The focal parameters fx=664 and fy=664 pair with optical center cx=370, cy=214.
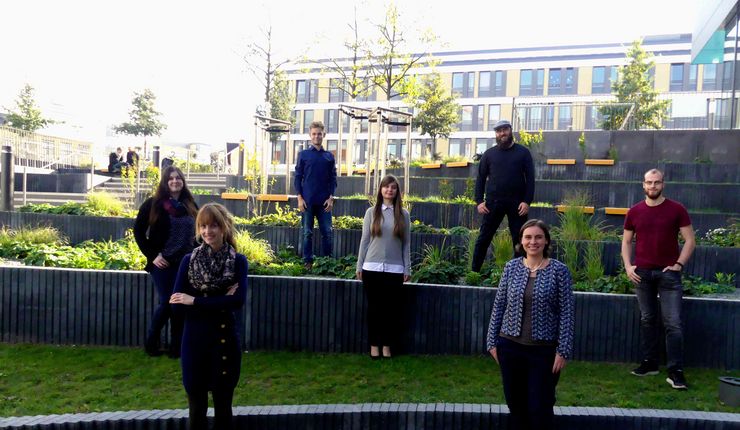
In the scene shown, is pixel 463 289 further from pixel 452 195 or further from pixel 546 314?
pixel 452 195

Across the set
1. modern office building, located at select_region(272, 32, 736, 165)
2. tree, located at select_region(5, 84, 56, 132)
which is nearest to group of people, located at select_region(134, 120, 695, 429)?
tree, located at select_region(5, 84, 56, 132)

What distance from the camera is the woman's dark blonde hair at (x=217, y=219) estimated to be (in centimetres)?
401

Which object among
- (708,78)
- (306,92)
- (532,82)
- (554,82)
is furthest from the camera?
(306,92)

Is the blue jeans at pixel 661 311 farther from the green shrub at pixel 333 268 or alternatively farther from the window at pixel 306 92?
the window at pixel 306 92

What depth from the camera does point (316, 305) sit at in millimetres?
6332

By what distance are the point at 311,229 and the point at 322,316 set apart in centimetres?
173

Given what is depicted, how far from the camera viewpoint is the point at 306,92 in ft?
203

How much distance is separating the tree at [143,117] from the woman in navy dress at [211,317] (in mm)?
39727

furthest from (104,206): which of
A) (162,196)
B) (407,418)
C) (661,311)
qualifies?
(661,311)

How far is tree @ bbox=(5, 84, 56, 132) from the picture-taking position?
36.0 metres

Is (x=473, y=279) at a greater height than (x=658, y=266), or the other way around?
(x=658, y=266)

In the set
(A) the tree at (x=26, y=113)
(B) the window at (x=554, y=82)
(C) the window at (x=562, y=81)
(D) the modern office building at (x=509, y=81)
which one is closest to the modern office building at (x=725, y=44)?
(D) the modern office building at (x=509, y=81)

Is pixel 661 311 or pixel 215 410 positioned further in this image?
pixel 661 311

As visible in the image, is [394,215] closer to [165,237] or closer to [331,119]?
[165,237]
